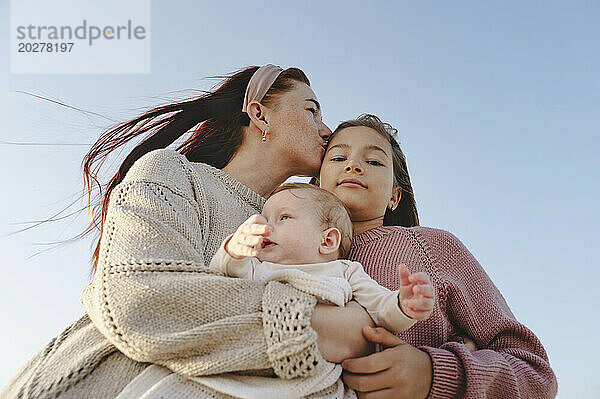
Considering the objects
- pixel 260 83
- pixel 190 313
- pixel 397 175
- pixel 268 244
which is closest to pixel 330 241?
pixel 268 244

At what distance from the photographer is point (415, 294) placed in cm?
189

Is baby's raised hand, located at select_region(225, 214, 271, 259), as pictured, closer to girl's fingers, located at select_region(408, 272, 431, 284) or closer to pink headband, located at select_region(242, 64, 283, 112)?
girl's fingers, located at select_region(408, 272, 431, 284)

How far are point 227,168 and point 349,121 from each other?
592mm

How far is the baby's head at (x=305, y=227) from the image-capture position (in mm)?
2270

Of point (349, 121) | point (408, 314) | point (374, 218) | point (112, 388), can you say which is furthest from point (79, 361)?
point (349, 121)

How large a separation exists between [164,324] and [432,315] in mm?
1009

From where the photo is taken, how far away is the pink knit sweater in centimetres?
220

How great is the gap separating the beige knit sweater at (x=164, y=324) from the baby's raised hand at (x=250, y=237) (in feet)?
0.34

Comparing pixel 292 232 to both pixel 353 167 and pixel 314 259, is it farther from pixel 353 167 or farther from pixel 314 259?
pixel 353 167

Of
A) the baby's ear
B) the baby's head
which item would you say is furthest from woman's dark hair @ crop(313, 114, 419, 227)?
the baby's ear

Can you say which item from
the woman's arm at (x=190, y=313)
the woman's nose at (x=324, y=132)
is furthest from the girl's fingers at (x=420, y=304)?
the woman's nose at (x=324, y=132)

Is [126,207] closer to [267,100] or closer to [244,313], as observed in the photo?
[244,313]

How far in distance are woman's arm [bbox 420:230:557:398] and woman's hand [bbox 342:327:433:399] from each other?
0.09 metres

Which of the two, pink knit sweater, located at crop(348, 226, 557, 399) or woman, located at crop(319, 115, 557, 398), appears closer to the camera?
woman, located at crop(319, 115, 557, 398)
